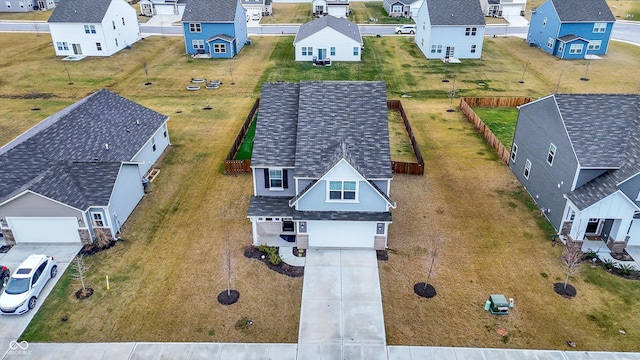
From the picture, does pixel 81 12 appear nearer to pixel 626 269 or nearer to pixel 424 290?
pixel 424 290

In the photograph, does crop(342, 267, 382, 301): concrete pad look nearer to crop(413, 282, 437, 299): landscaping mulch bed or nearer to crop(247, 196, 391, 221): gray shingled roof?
crop(413, 282, 437, 299): landscaping mulch bed

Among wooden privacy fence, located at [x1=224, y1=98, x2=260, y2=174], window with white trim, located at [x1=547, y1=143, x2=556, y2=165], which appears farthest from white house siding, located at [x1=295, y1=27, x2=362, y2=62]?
window with white trim, located at [x1=547, y1=143, x2=556, y2=165]

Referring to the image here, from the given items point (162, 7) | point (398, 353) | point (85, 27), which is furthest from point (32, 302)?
point (162, 7)

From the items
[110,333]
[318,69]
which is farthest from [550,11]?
[110,333]

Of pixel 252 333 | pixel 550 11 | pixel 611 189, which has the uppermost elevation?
pixel 550 11

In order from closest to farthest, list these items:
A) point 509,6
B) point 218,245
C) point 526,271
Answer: point 526,271 < point 218,245 < point 509,6

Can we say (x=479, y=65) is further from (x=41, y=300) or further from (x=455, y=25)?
(x=41, y=300)
